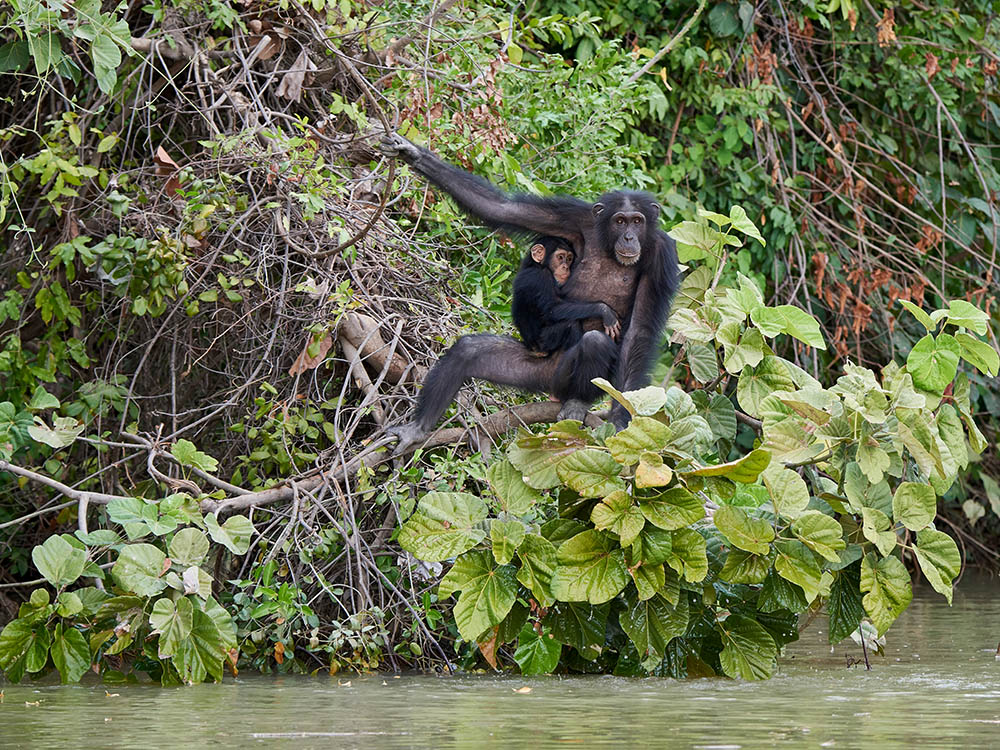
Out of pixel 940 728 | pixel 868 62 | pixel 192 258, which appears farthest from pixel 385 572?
pixel 868 62

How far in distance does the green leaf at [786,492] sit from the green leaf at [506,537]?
3.43ft

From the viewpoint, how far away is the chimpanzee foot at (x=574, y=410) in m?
6.93

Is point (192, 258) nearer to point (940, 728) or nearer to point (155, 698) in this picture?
point (155, 698)

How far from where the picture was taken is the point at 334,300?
22.1 ft

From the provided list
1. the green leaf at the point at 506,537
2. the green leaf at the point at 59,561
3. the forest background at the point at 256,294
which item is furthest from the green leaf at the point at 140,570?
the green leaf at the point at 506,537

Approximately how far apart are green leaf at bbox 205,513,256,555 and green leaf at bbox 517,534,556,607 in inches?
46.1

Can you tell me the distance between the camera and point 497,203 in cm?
705

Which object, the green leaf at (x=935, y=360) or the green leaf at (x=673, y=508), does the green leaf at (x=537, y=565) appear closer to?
the green leaf at (x=673, y=508)

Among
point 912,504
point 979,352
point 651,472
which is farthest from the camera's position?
point 979,352

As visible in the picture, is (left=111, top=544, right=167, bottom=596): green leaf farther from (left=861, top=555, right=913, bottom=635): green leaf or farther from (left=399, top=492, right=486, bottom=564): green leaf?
(left=861, top=555, right=913, bottom=635): green leaf

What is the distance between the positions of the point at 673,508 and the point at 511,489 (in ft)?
2.33

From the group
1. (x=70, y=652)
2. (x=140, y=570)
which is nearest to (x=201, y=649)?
(x=140, y=570)

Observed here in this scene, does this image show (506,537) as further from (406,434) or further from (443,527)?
(406,434)

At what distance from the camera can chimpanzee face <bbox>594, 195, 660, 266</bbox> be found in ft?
23.1
